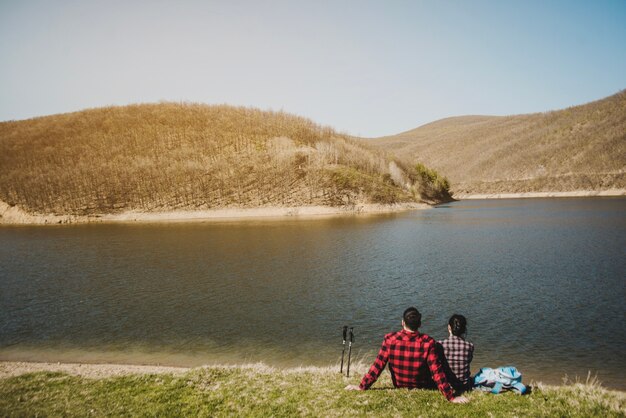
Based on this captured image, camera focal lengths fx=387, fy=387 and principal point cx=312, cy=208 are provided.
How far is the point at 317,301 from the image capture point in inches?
915

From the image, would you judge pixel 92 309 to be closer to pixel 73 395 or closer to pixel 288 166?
pixel 73 395

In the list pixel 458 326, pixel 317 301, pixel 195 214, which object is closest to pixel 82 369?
pixel 317 301

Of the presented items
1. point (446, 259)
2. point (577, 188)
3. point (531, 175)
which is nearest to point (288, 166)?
point (446, 259)

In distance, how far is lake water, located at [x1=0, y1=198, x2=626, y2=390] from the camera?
16266 mm

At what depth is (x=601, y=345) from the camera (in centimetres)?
1546

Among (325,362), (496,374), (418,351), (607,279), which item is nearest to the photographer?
(418,351)

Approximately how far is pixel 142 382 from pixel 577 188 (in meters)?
175

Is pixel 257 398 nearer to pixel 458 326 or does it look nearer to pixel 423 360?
pixel 423 360

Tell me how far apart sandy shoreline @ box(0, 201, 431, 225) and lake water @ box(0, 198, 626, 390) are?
52.2 m

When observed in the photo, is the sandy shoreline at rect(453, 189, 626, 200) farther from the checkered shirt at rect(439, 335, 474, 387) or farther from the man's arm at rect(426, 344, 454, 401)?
the man's arm at rect(426, 344, 454, 401)

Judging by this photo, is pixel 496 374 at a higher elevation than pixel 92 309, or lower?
higher

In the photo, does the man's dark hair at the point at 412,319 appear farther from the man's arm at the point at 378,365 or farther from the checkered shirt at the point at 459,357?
the checkered shirt at the point at 459,357

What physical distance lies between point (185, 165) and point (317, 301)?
358 feet

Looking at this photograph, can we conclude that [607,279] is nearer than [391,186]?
Yes
